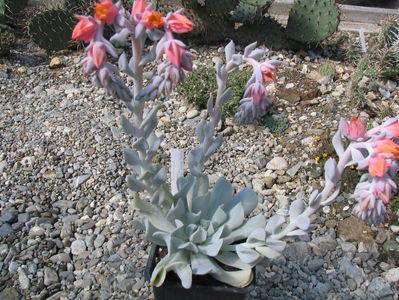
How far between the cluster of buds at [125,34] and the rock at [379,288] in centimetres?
160

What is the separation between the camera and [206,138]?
5.48ft

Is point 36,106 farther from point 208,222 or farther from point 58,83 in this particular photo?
point 208,222

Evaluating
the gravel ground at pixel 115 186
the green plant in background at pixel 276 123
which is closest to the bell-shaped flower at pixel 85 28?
the gravel ground at pixel 115 186

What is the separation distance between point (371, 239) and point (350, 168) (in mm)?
496

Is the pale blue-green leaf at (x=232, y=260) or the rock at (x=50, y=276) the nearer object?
the pale blue-green leaf at (x=232, y=260)

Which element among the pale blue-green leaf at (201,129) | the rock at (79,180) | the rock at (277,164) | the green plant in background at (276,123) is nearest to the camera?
the pale blue-green leaf at (201,129)

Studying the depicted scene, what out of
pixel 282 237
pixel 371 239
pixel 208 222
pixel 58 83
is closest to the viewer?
pixel 282 237

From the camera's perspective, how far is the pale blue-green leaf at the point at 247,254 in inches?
62.5

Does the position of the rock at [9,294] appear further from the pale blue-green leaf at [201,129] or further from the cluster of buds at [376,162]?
the cluster of buds at [376,162]

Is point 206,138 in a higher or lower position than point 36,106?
higher

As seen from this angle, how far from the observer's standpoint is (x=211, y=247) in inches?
64.7

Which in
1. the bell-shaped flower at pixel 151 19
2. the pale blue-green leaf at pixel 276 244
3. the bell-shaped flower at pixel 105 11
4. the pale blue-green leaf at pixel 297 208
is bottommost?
the pale blue-green leaf at pixel 276 244

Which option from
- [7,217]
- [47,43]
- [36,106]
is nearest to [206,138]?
[7,217]

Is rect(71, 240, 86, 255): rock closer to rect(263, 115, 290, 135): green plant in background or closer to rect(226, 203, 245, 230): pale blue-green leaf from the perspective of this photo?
rect(226, 203, 245, 230): pale blue-green leaf
